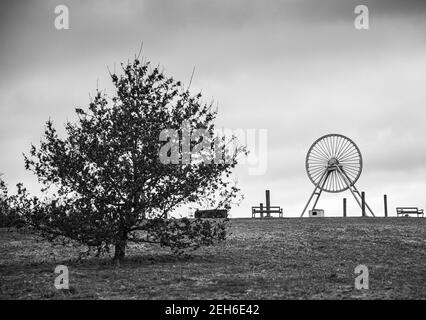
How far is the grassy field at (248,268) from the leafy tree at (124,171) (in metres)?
1.46

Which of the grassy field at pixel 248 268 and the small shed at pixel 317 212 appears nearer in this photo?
the grassy field at pixel 248 268

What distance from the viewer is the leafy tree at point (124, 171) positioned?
18.2 meters

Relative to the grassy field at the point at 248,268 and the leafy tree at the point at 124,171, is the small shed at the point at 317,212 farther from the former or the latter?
the leafy tree at the point at 124,171

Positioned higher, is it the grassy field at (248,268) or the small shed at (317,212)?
the small shed at (317,212)

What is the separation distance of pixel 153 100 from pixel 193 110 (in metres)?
1.43

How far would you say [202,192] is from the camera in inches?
757

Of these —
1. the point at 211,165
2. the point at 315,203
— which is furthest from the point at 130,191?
the point at 315,203

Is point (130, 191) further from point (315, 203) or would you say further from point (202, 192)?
point (315, 203)

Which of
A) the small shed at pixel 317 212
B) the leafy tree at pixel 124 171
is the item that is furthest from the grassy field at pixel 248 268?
the small shed at pixel 317 212

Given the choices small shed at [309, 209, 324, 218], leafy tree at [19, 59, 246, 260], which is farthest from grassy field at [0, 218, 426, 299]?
small shed at [309, 209, 324, 218]

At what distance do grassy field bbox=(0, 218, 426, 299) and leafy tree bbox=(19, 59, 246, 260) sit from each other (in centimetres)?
146

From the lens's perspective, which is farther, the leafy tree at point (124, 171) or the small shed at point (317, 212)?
the small shed at point (317, 212)

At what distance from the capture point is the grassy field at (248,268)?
45.4 ft
